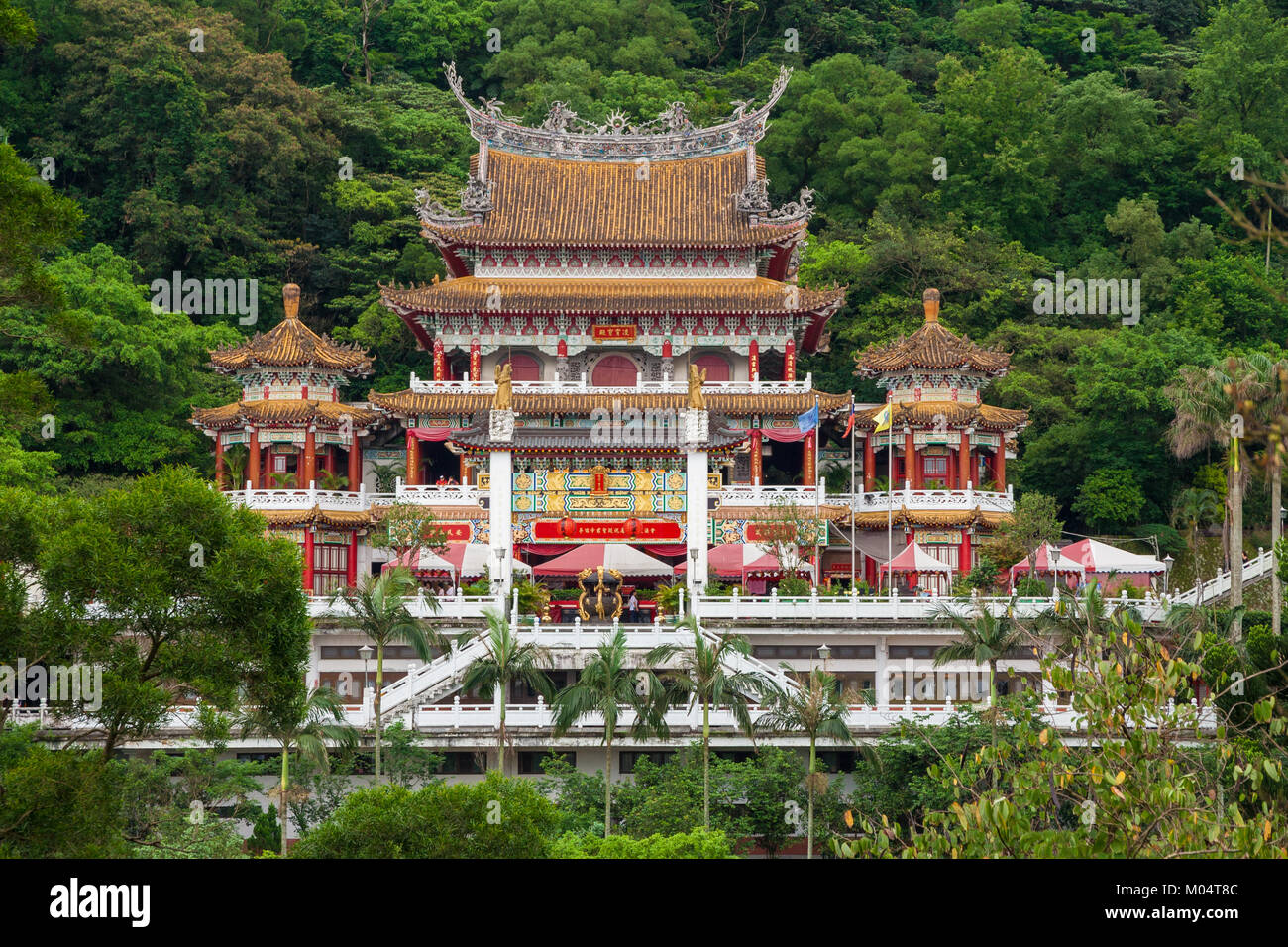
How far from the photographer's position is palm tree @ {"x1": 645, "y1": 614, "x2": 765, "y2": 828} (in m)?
33.8

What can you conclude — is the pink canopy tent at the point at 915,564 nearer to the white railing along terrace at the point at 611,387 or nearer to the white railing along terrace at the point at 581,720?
the white railing along terrace at the point at 611,387

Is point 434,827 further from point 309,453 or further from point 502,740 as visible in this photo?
point 309,453

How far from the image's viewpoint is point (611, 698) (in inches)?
1318

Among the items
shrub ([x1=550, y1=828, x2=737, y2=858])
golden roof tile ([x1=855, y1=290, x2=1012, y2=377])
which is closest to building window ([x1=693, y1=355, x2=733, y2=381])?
golden roof tile ([x1=855, y1=290, x2=1012, y2=377])

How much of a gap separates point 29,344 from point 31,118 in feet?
50.9

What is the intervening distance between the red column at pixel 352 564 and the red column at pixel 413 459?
9.51ft

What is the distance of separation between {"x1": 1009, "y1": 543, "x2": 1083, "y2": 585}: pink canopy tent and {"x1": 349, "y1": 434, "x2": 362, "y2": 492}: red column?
18.9 meters

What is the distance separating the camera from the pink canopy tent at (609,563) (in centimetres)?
4438

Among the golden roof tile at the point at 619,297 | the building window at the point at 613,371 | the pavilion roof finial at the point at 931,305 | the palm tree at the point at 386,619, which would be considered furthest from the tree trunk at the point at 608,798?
the pavilion roof finial at the point at 931,305

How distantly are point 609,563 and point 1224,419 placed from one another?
15089 mm

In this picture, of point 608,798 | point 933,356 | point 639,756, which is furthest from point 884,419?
point 608,798

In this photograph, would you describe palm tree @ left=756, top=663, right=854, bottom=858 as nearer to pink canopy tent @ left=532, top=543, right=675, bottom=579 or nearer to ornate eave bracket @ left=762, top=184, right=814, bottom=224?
pink canopy tent @ left=532, top=543, right=675, bottom=579

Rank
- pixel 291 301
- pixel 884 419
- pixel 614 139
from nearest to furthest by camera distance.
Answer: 1. pixel 884 419
2. pixel 291 301
3. pixel 614 139

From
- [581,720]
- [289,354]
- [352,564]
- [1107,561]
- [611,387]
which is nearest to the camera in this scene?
[581,720]
